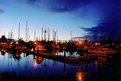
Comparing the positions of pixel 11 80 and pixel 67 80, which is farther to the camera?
pixel 67 80

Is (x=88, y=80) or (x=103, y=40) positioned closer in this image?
(x=88, y=80)

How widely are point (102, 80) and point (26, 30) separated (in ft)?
158

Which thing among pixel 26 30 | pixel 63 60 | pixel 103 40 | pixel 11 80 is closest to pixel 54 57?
pixel 63 60

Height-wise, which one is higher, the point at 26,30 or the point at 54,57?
the point at 26,30

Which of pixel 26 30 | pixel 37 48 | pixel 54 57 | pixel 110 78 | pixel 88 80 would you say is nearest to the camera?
pixel 88 80

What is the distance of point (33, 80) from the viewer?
17.0m

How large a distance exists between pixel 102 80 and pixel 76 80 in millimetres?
2283

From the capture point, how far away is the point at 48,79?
18094 millimetres

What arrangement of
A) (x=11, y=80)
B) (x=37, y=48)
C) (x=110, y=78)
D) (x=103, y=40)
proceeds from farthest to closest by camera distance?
1. (x=103, y=40)
2. (x=37, y=48)
3. (x=110, y=78)
4. (x=11, y=80)

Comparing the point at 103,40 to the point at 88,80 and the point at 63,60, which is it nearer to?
the point at 63,60

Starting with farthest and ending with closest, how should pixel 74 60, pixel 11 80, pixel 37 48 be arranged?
1. pixel 37 48
2. pixel 74 60
3. pixel 11 80

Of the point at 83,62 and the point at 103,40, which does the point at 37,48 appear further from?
the point at 103,40

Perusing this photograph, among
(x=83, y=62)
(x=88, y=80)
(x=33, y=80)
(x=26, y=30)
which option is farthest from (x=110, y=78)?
(x=26, y=30)

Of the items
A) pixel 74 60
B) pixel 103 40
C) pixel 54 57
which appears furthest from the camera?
pixel 103 40
